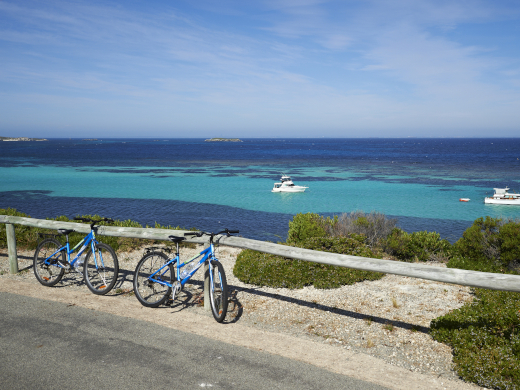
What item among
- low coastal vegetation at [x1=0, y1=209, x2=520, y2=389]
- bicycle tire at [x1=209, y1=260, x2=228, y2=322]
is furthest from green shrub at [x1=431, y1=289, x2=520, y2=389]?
bicycle tire at [x1=209, y1=260, x2=228, y2=322]

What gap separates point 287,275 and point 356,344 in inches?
110

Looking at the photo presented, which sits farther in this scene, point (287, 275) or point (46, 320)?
point (287, 275)

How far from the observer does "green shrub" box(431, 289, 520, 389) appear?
157 inches

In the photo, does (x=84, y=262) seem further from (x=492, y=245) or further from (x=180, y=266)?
(x=492, y=245)

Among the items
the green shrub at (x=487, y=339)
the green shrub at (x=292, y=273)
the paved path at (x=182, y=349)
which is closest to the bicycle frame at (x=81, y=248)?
the paved path at (x=182, y=349)

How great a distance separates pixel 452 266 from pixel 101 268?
7340 mm

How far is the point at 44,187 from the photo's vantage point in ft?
146

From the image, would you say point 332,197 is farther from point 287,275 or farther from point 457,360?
point 457,360

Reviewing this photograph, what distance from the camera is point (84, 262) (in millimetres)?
6773

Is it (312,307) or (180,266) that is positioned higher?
(180,266)

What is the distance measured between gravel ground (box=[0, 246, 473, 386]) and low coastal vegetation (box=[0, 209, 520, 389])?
8.9 inches

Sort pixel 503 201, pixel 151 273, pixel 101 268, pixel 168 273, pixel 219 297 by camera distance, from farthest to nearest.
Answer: pixel 503 201 < pixel 101 268 < pixel 151 273 < pixel 168 273 < pixel 219 297

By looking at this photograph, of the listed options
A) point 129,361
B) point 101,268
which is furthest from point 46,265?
point 129,361

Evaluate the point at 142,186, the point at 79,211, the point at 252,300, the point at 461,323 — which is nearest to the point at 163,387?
the point at 252,300
